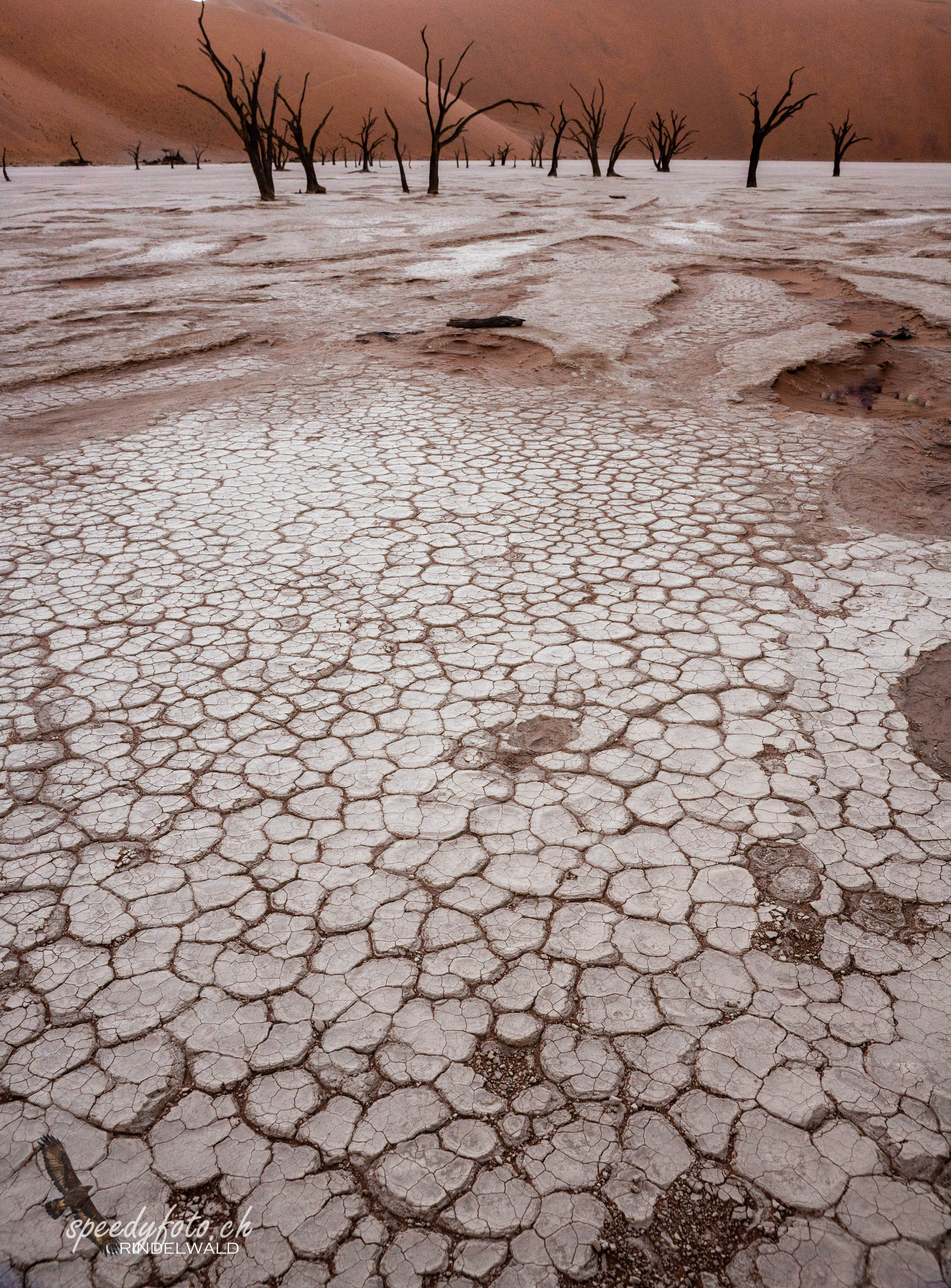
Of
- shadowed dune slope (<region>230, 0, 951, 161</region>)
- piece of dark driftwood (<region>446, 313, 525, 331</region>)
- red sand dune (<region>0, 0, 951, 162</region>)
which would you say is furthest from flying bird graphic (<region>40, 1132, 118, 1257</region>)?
shadowed dune slope (<region>230, 0, 951, 161</region>)

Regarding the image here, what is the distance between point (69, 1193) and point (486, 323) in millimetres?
4320

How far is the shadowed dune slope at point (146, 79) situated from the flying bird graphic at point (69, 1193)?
26711 millimetres

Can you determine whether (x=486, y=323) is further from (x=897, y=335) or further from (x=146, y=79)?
(x=146, y=79)

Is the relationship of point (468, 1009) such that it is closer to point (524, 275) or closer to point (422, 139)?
point (524, 275)

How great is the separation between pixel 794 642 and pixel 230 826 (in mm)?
1315

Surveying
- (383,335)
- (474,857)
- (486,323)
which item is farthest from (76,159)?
(474,857)

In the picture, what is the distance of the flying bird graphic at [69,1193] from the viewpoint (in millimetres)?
918

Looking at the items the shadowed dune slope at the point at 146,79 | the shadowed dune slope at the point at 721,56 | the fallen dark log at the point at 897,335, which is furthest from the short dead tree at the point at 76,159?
the fallen dark log at the point at 897,335

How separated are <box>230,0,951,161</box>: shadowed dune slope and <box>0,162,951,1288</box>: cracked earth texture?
3984 cm

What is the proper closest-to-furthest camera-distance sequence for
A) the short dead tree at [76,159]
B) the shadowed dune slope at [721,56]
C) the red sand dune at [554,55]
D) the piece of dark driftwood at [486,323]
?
the piece of dark driftwood at [486,323], the short dead tree at [76,159], the red sand dune at [554,55], the shadowed dune slope at [721,56]

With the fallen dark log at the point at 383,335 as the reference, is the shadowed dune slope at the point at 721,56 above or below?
above

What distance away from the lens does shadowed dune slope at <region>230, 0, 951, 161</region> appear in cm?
3594

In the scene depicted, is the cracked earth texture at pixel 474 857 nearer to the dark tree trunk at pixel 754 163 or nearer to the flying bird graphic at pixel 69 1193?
the flying bird graphic at pixel 69 1193

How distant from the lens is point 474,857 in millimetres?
1378
